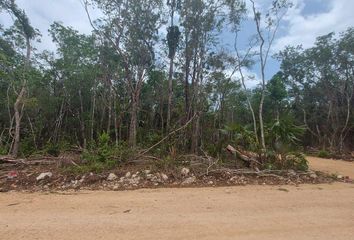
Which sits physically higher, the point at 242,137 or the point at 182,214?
the point at 242,137

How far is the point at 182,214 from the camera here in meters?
5.55

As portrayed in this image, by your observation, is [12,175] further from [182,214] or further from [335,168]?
[335,168]

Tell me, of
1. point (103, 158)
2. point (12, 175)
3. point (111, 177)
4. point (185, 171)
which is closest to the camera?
point (111, 177)

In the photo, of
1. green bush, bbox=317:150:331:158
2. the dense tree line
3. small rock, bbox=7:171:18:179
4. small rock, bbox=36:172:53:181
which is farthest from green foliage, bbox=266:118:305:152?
green bush, bbox=317:150:331:158

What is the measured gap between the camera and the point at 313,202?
6754mm

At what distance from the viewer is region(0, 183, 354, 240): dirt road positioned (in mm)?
4461

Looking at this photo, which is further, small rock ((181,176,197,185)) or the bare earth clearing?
small rock ((181,176,197,185))

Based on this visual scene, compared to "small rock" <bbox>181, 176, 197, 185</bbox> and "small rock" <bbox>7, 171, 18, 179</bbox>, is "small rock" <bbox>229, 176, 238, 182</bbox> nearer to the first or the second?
"small rock" <bbox>181, 176, 197, 185</bbox>

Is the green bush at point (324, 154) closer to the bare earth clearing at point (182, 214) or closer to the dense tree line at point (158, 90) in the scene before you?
the dense tree line at point (158, 90)

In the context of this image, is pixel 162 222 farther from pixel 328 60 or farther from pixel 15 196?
pixel 328 60

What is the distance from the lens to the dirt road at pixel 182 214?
14.6ft

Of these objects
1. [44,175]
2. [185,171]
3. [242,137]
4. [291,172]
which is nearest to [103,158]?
[44,175]

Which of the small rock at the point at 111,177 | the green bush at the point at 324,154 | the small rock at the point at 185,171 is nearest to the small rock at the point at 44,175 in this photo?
the small rock at the point at 111,177

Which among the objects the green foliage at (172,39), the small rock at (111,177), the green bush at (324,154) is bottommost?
the small rock at (111,177)
